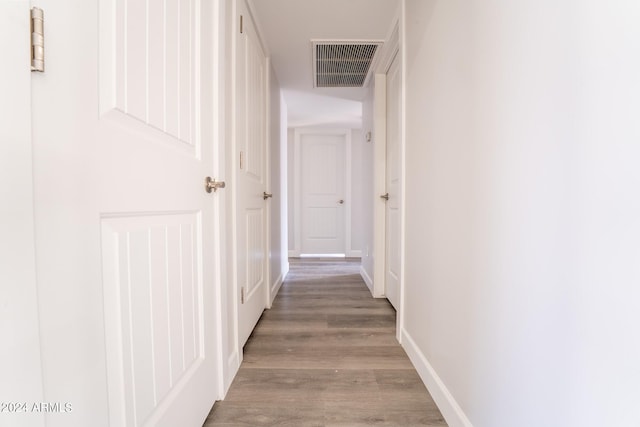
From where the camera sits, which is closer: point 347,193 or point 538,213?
point 538,213

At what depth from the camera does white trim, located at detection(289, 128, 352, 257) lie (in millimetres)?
5219

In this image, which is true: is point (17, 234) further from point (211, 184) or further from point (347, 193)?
point (347, 193)

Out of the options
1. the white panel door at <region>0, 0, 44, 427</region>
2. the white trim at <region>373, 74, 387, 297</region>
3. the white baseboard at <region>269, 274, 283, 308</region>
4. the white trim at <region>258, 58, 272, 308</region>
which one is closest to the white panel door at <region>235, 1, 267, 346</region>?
the white trim at <region>258, 58, 272, 308</region>

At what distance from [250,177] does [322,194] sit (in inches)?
136

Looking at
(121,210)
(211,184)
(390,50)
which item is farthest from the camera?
(390,50)

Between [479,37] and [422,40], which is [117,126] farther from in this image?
[422,40]

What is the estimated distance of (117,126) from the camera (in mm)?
643

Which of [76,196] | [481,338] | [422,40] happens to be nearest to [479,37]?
[422,40]

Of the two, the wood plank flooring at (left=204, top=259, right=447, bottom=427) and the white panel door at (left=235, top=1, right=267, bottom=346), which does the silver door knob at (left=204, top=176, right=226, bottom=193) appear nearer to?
the white panel door at (left=235, top=1, right=267, bottom=346)

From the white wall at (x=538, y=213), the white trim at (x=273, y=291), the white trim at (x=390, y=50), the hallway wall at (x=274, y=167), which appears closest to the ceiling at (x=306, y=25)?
the white trim at (x=390, y=50)

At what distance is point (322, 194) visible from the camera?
533 centimetres

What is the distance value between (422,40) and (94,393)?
5.70 feet

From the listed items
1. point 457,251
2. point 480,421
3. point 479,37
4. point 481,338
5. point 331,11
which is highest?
point 331,11

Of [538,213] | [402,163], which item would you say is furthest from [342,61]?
[538,213]
